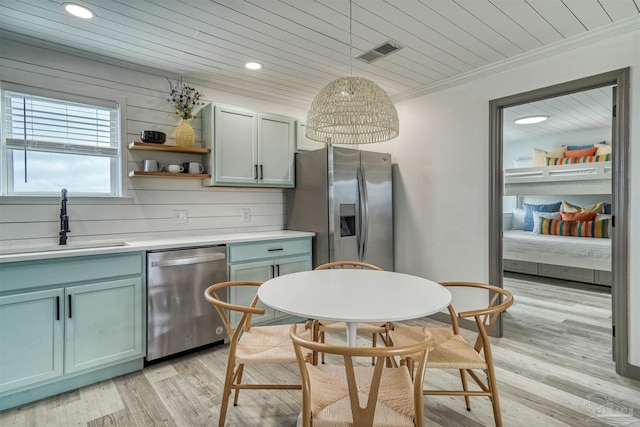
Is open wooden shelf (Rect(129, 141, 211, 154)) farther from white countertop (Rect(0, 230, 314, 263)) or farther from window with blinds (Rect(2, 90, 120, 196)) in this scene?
white countertop (Rect(0, 230, 314, 263))

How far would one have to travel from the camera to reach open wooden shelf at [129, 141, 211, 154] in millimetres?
2656

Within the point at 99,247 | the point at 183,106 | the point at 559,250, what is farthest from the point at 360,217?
the point at 559,250

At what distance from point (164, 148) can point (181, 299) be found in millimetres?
1278

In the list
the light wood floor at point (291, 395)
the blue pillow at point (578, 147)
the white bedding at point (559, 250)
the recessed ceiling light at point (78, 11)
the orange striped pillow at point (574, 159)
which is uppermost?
the recessed ceiling light at point (78, 11)

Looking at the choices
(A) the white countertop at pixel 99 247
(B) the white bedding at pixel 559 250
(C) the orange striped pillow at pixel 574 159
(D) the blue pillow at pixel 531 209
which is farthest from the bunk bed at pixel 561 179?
(A) the white countertop at pixel 99 247

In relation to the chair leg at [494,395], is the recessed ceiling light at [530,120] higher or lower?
higher

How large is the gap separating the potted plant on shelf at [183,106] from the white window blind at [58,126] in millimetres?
495

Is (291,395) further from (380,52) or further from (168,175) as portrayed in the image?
(380,52)

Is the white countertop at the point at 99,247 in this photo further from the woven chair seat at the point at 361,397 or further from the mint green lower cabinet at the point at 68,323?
the woven chair seat at the point at 361,397

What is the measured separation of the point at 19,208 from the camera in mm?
2312

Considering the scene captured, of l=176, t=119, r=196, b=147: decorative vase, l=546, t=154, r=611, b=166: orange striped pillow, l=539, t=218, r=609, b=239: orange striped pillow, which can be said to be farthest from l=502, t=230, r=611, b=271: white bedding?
l=176, t=119, r=196, b=147: decorative vase

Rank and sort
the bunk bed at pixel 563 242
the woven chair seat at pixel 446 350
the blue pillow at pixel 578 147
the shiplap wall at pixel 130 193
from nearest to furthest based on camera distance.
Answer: the woven chair seat at pixel 446 350 < the shiplap wall at pixel 130 193 < the bunk bed at pixel 563 242 < the blue pillow at pixel 578 147

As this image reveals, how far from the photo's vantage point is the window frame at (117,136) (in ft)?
7.57

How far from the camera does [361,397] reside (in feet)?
4.23
